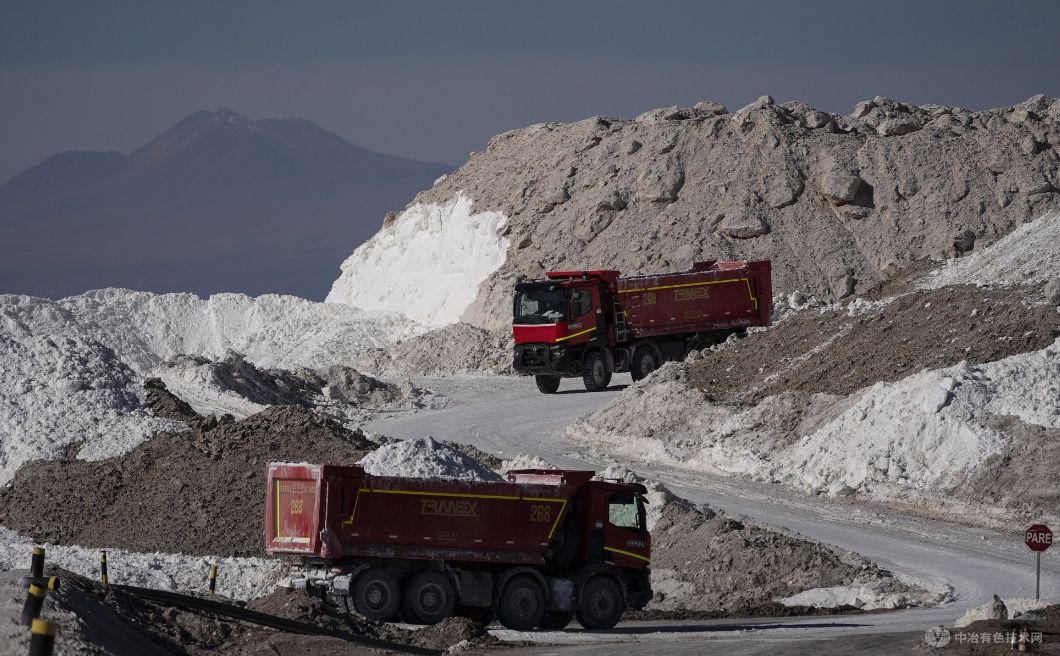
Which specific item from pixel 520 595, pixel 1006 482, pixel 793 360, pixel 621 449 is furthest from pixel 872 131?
pixel 520 595

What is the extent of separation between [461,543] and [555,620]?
1.74 metres

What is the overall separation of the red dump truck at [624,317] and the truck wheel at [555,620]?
19580mm

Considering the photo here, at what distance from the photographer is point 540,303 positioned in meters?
38.0

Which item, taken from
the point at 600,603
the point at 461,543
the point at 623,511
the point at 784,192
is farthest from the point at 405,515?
the point at 784,192

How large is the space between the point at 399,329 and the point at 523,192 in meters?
7.38

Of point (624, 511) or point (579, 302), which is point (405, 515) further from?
point (579, 302)

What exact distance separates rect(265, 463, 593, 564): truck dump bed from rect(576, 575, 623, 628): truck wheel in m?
0.79

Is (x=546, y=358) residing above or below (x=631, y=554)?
above

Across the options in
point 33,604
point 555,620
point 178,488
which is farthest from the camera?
point 178,488

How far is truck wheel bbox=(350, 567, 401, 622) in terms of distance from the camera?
1739 centimetres

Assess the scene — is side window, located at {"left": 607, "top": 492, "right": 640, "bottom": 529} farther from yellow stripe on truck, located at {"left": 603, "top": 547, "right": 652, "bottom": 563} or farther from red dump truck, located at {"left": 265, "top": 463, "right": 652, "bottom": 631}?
yellow stripe on truck, located at {"left": 603, "top": 547, "right": 652, "bottom": 563}

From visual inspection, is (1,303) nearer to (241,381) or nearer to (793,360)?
(241,381)

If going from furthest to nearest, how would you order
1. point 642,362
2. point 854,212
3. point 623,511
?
point 854,212 → point 642,362 → point 623,511

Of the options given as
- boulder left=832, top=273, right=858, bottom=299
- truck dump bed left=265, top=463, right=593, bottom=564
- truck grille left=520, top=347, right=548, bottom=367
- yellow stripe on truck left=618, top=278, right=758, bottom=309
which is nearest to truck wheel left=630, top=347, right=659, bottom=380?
yellow stripe on truck left=618, top=278, right=758, bottom=309
